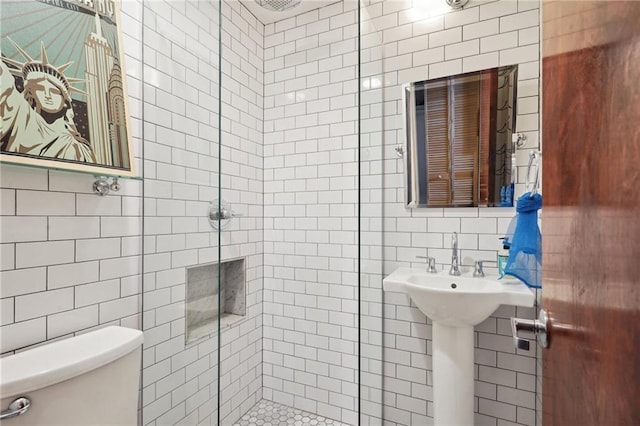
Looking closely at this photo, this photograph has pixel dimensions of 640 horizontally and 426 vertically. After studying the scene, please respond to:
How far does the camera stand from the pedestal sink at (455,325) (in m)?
1.41

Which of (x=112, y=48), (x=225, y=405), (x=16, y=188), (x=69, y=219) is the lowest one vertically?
(x=225, y=405)

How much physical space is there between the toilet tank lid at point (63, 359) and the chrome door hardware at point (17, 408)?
0.02 metres

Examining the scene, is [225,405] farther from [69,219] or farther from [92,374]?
[69,219]

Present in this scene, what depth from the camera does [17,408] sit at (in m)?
0.84

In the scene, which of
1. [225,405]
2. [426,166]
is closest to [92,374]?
[225,405]

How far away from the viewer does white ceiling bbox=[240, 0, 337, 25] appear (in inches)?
86.1

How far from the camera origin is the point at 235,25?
2.16 meters

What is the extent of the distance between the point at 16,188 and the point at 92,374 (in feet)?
2.17

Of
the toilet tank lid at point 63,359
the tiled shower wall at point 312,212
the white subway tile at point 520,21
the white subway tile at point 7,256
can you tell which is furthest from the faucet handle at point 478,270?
the white subway tile at point 7,256

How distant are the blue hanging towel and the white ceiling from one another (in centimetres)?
181

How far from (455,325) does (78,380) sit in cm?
149

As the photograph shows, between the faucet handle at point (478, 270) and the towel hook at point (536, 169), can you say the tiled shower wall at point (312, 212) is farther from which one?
the towel hook at point (536, 169)

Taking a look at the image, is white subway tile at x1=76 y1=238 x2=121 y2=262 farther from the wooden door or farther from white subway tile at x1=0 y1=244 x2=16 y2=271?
the wooden door

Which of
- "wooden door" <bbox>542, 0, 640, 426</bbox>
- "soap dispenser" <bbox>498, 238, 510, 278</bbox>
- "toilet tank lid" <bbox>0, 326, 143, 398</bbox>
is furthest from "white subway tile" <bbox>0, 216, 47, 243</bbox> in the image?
"soap dispenser" <bbox>498, 238, 510, 278</bbox>
